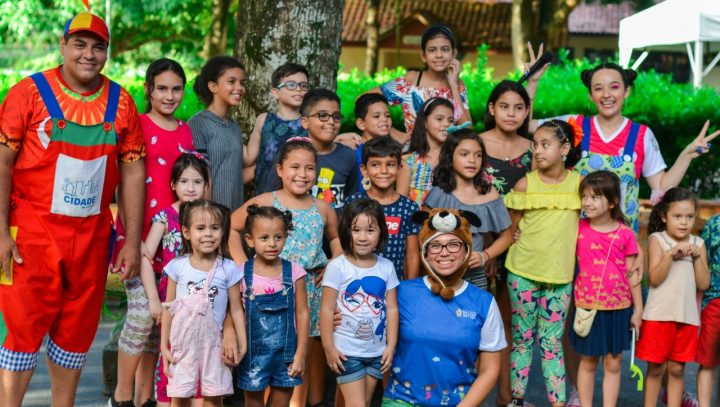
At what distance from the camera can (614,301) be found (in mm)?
5500

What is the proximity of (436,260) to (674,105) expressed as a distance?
Result: 6.63 meters

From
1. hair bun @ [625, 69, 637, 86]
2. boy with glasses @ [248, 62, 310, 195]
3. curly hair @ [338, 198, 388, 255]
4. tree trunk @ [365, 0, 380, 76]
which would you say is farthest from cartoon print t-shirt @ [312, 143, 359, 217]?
tree trunk @ [365, 0, 380, 76]

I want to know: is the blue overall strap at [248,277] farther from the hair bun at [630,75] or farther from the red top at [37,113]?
the hair bun at [630,75]

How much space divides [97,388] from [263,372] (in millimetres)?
1754

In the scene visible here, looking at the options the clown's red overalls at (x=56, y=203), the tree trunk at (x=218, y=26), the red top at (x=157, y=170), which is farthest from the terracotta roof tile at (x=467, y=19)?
the clown's red overalls at (x=56, y=203)

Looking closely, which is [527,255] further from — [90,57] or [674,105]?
[674,105]

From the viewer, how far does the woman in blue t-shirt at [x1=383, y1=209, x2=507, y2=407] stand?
4.66 m

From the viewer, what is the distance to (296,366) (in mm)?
4984

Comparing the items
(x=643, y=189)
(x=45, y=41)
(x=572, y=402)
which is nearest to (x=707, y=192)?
(x=643, y=189)

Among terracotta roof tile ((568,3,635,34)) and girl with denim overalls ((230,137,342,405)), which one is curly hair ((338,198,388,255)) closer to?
girl with denim overalls ((230,137,342,405))

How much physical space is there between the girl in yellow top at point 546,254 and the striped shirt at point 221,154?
5.24ft

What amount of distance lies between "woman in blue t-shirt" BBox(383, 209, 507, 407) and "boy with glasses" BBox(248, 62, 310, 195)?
4.77 feet

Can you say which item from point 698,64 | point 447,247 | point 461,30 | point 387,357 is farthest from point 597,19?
point 387,357

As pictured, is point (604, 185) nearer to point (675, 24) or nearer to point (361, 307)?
point (361, 307)
